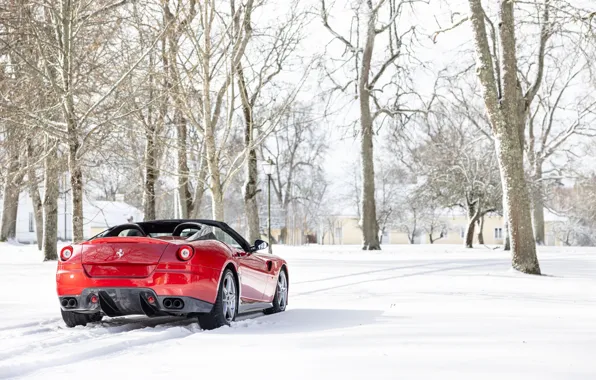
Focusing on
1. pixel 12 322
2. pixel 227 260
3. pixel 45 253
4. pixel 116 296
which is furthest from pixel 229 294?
pixel 45 253

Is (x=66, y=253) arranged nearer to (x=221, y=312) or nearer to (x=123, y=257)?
(x=123, y=257)

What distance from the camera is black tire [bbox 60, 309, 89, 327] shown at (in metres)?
8.44

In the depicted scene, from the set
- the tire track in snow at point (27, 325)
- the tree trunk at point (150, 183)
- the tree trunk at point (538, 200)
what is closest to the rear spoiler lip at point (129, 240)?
the tire track in snow at point (27, 325)

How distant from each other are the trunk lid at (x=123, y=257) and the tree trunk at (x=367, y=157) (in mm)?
27230

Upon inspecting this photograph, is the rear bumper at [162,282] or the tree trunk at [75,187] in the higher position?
the tree trunk at [75,187]

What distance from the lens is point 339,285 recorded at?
15.5 m

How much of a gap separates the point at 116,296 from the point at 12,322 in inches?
66.9

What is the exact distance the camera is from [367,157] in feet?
116

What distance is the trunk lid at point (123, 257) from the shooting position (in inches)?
311

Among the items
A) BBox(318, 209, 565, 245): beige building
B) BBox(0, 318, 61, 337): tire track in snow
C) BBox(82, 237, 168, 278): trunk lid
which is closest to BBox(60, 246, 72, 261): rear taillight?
BBox(82, 237, 168, 278): trunk lid

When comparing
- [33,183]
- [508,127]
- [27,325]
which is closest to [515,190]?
[508,127]

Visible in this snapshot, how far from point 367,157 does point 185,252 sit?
27770 millimetres

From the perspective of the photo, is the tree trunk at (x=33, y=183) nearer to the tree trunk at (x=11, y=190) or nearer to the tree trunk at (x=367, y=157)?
the tree trunk at (x=11, y=190)

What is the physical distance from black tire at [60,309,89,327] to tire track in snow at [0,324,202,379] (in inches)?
28.9
